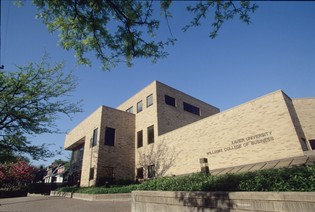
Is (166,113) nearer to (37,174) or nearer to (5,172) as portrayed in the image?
(5,172)

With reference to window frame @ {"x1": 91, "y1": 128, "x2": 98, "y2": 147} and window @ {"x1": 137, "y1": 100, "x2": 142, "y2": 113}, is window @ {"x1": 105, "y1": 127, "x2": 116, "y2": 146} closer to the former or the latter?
window frame @ {"x1": 91, "y1": 128, "x2": 98, "y2": 147}

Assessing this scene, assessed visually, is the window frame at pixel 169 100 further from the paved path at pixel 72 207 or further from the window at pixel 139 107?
the paved path at pixel 72 207

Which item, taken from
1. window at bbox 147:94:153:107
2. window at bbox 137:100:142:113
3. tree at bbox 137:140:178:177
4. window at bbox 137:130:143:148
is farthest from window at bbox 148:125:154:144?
window at bbox 137:100:142:113

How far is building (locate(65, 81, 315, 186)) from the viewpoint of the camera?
444 inches

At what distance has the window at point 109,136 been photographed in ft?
65.7

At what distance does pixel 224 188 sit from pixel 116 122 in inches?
660

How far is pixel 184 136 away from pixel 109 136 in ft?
27.8

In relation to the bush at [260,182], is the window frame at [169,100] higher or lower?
higher

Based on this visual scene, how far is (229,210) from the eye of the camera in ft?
18.2

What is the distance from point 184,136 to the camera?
1714 cm

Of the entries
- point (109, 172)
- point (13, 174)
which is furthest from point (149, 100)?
point (13, 174)

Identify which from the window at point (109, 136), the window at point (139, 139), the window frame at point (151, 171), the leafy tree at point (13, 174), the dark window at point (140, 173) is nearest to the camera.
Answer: the window frame at point (151, 171)

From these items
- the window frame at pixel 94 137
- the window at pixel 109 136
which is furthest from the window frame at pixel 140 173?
the window frame at pixel 94 137

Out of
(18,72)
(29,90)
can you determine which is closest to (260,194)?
(29,90)
